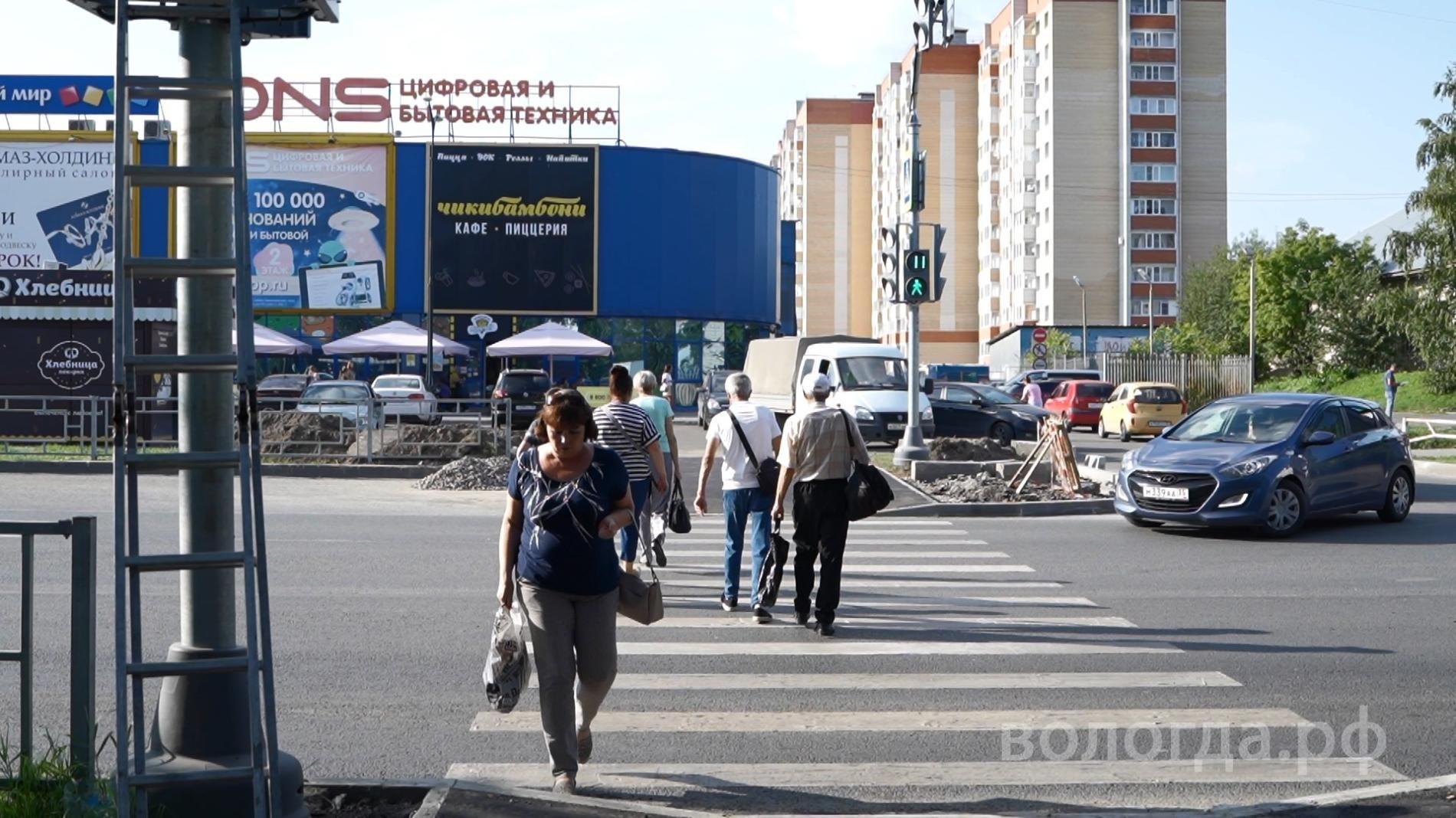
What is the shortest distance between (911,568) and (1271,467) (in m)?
4.77

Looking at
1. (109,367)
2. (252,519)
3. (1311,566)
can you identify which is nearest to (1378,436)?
(1311,566)

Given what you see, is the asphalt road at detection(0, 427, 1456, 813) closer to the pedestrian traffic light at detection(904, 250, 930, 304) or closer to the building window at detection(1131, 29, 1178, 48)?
the pedestrian traffic light at detection(904, 250, 930, 304)

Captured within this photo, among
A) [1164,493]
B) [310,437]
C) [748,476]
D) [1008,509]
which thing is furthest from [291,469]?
[748,476]

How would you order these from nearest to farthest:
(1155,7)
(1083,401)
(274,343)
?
(274,343), (1083,401), (1155,7)

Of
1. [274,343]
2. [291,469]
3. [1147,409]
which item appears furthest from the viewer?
[274,343]

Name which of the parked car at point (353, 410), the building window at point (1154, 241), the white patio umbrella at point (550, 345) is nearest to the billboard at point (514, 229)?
the white patio umbrella at point (550, 345)

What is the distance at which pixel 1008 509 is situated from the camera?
19.1 metres

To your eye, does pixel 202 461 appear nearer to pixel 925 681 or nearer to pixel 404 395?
pixel 925 681

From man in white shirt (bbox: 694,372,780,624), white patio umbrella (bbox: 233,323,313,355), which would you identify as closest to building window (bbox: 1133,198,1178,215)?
white patio umbrella (bbox: 233,323,313,355)

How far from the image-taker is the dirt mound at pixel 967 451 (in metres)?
26.2

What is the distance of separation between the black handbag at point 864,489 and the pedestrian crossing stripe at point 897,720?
226 cm

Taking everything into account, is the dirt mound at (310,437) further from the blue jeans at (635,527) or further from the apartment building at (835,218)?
the apartment building at (835,218)

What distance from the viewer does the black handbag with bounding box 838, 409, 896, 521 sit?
9805 mm

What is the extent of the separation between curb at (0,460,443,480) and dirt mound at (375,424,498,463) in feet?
1.66
